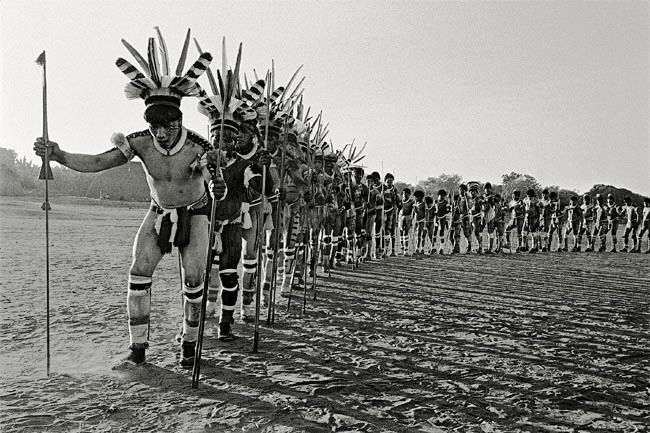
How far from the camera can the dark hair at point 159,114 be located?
4.60 meters

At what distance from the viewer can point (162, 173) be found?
472 cm

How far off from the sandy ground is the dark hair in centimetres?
220

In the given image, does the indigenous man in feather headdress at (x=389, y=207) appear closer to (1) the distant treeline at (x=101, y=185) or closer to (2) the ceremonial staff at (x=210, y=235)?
(2) the ceremonial staff at (x=210, y=235)

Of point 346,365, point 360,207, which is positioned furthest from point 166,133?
point 360,207

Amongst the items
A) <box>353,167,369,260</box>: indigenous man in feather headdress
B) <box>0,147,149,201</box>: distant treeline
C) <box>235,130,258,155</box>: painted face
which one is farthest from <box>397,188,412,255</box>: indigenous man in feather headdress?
<box>0,147,149,201</box>: distant treeline

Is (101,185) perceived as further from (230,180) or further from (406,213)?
(230,180)

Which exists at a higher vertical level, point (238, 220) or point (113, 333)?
point (238, 220)

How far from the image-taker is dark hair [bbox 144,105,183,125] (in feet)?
15.1

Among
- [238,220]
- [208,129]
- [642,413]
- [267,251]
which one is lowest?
[642,413]

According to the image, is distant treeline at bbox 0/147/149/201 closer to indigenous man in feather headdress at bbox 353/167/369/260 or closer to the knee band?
indigenous man in feather headdress at bbox 353/167/369/260

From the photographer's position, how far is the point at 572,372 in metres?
5.01

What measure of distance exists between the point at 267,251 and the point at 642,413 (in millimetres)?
5074

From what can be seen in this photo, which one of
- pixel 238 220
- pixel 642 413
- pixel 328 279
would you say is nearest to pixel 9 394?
pixel 238 220

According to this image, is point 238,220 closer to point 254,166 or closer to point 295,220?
point 254,166
